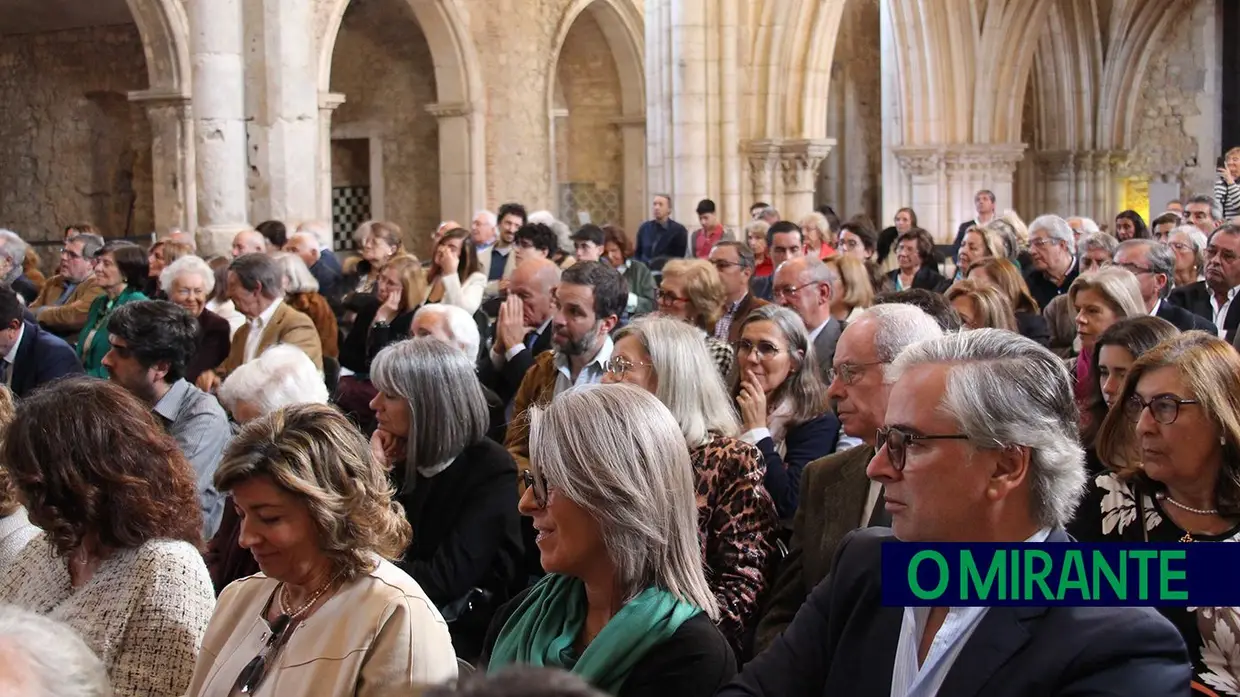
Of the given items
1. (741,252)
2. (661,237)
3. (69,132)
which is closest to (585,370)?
(741,252)

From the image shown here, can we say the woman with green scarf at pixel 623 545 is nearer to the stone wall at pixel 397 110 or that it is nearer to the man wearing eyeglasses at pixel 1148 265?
the man wearing eyeglasses at pixel 1148 265

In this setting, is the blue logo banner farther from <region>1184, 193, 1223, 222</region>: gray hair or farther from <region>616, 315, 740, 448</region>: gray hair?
<region>1184, 193, 1223, 222</region>: gray hair

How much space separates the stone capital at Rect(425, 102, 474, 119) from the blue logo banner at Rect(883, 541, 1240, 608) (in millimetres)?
17759

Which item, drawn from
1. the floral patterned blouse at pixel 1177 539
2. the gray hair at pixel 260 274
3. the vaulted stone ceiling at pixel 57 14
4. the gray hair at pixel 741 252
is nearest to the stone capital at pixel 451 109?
the vaulted stone ceiling at pixel 57 14

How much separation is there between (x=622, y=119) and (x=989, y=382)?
2039 centimetres

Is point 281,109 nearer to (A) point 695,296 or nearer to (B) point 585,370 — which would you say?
(A) point 695,296

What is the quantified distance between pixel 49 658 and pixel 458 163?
704 inches

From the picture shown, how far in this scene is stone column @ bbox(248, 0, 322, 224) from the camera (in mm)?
11242

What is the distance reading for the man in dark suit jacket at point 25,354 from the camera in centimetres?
587

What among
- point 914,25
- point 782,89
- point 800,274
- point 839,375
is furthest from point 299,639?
point 914,25

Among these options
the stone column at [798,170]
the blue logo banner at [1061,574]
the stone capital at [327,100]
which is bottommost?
the blue logo banner at [1061,574]

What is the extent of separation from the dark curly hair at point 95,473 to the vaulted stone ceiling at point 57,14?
15.5 metres

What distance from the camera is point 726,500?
350cm

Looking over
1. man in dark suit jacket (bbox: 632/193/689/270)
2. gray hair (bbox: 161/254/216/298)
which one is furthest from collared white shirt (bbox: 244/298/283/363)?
man in dark suit jacket (bbox: 632/193/689/270)
